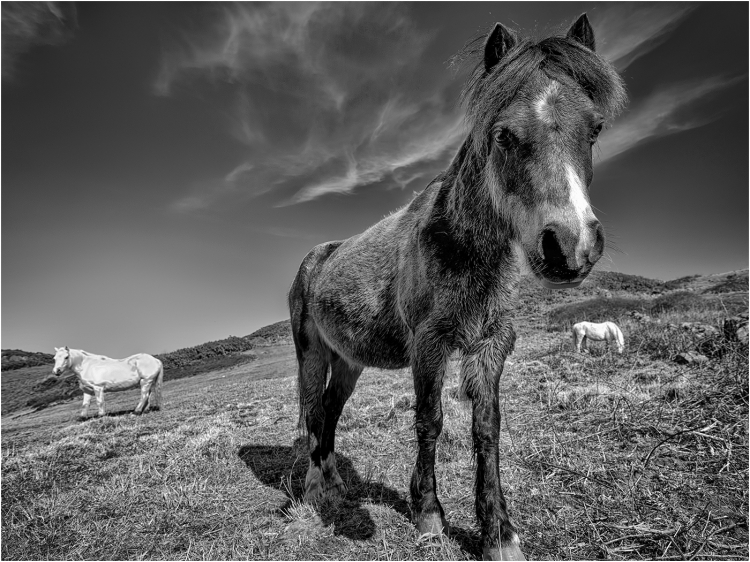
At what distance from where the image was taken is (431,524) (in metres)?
2.65

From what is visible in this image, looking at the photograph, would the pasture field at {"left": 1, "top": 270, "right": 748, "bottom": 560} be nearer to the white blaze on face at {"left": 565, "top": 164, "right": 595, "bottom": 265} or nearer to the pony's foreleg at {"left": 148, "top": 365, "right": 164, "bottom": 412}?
the white blaze on face at {"left": 565, "top": 164, "right": 595, "bottom": 265}

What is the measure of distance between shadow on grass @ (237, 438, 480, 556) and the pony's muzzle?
6.83 ft

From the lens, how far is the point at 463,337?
262 centimetres

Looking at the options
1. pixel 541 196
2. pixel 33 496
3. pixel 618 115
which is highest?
pixel 618 115

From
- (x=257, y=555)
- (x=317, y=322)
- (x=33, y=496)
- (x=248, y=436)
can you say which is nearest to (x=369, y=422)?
(x=248, y=436)

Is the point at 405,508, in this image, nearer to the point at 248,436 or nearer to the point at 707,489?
the point at 707,489

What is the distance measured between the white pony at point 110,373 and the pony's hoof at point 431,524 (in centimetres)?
1282

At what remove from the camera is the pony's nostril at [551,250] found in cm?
180

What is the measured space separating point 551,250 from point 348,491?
3242 mm

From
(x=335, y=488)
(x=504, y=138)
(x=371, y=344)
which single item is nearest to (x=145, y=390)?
(x=335, y=488)

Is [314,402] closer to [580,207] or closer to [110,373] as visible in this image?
[580,207]

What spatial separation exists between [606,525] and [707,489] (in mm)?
1136

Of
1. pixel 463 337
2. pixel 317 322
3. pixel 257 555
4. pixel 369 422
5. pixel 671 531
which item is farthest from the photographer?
pixel 369 422

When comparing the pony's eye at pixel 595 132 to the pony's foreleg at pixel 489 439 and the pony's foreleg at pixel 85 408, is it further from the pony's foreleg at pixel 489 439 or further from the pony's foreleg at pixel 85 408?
the pony's foreleg at pixel 85 408
